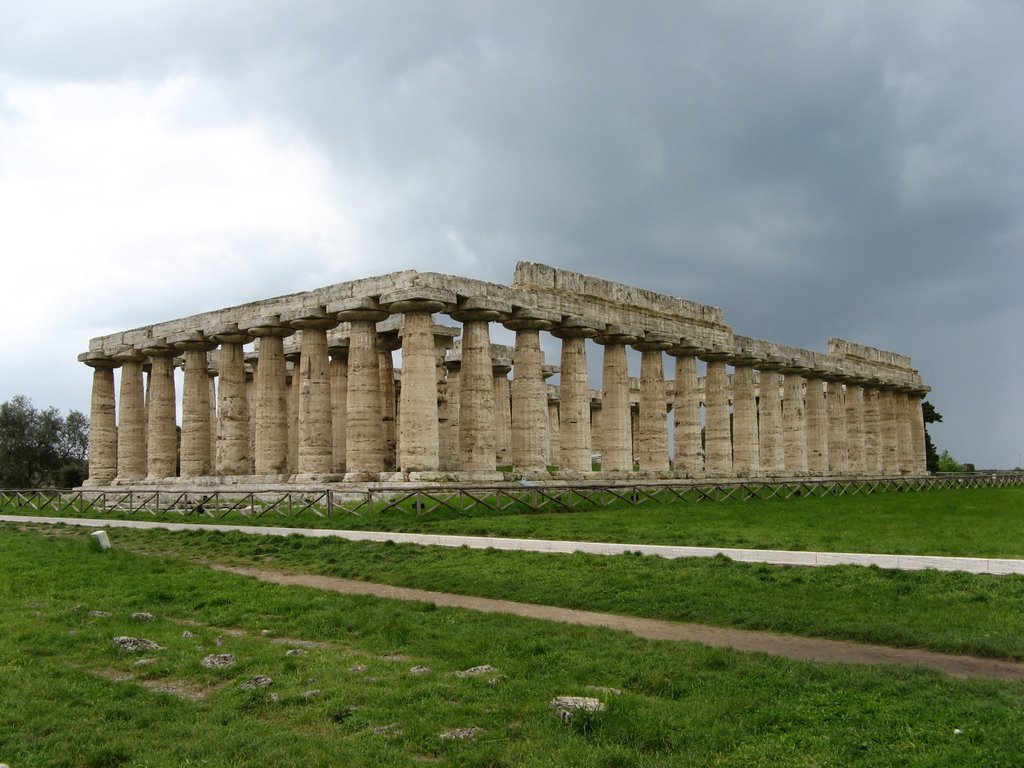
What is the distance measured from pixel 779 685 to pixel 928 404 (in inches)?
3640

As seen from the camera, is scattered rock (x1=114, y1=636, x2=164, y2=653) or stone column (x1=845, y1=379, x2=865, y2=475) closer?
scattered rock (x1=114, y1=636, x2=164, y2=653)

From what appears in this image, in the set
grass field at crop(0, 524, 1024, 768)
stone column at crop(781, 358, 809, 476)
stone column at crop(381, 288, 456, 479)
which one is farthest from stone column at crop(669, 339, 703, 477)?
grass field at crop(0, 524, 1024, 768)

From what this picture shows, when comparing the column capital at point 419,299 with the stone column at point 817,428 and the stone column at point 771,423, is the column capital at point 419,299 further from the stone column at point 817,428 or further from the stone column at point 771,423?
the stone column at point 817,428

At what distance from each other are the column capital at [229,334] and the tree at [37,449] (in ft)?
119

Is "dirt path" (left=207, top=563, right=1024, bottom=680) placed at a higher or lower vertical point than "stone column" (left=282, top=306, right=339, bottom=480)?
lower

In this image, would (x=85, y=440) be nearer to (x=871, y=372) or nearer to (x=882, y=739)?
(x=871, y=372)

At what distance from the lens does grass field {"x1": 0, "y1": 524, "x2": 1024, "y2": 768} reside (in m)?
7.18

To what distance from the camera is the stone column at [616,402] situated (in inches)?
1667

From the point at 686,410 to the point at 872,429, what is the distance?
25.7 m

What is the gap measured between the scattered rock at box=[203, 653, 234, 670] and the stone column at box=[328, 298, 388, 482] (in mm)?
24902

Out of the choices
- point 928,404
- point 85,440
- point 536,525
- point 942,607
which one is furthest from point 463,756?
point 928,404

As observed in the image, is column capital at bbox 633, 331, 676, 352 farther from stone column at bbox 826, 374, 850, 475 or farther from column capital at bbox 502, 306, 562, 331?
stone column at bbox 826, 374, 850, 475

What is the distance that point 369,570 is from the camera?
18156mm

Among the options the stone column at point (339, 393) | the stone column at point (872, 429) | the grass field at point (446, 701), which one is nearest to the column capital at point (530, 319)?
the stone column at point (339, 393)
